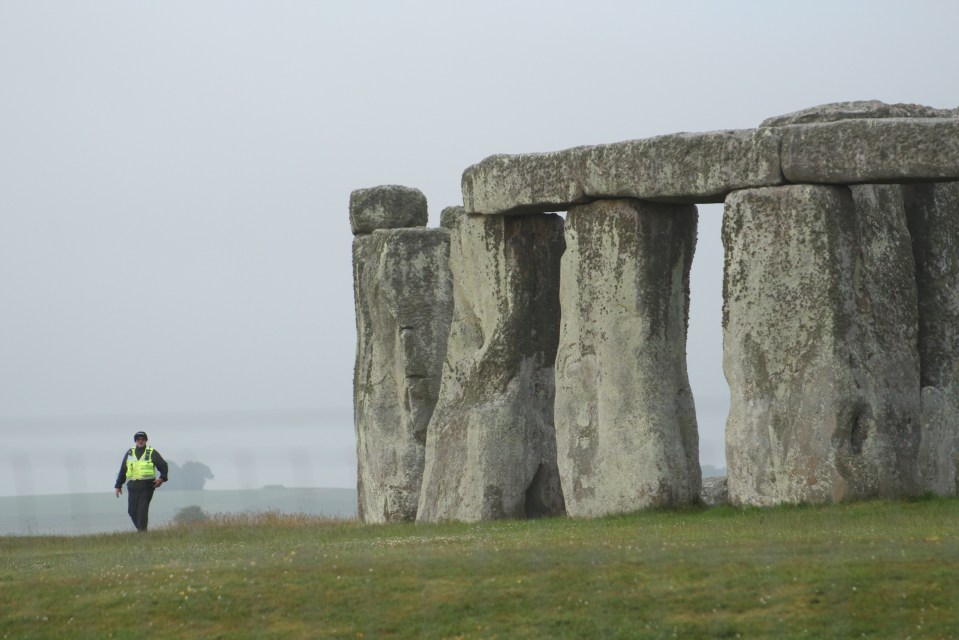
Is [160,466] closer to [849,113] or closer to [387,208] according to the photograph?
[387,208]

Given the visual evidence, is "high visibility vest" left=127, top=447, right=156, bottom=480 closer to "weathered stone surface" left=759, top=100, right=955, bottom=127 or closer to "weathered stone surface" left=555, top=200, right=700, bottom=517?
"weathered stone surface" left=555, top=200, right=700, bottom=517

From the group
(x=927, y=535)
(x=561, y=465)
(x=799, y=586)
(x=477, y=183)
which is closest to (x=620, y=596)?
(x=799, y=586)

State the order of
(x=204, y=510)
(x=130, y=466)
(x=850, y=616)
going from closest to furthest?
(x=850, y=616) → (x=130, y=466) → (x=204, y=510)

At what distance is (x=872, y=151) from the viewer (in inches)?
938

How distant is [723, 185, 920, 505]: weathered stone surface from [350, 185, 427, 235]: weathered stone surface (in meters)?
7.96

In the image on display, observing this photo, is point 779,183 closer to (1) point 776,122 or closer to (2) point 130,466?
(1) point 776,122

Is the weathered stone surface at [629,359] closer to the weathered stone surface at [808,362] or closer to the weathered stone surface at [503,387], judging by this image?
the weathered stone surface at [808,362]

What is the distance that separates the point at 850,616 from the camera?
57.7ft

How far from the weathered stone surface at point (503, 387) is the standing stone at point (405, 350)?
246 centimetres

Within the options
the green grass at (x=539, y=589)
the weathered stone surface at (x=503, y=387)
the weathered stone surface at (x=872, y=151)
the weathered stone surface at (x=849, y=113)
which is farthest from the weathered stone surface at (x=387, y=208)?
the green grass at (x=539, y=589)

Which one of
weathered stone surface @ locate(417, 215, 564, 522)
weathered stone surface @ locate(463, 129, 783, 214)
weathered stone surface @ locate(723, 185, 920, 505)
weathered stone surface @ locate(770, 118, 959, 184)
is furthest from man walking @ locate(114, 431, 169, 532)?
weathered stone surface @ locate(770, 118, 959, 184)

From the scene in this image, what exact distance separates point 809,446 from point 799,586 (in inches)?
243

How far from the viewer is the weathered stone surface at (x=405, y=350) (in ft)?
101

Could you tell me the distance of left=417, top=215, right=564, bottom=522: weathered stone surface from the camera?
2750cm
